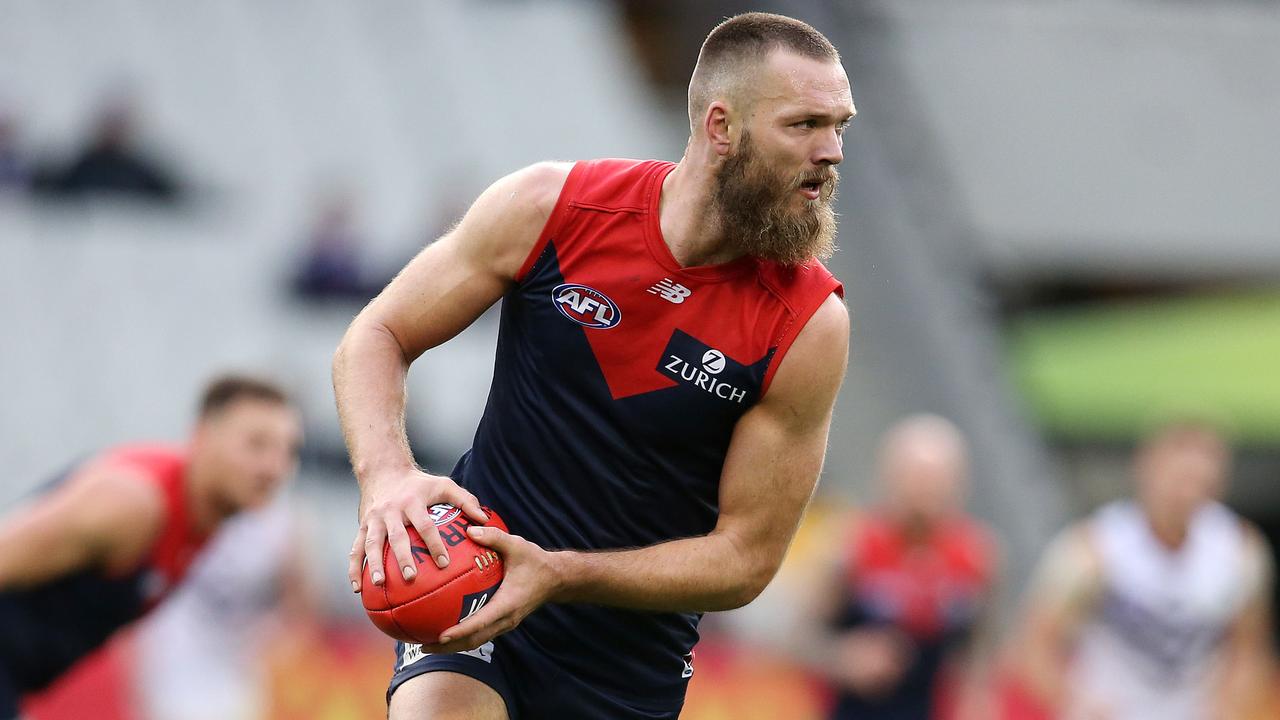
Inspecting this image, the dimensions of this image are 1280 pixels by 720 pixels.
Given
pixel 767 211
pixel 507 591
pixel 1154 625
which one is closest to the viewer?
pixel 507 591

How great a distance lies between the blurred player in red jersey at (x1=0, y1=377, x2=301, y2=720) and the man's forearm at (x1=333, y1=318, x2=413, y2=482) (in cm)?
235

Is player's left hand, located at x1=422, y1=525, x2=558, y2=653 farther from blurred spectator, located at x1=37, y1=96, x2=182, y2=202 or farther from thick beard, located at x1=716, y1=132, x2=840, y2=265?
blurred spectator, located at x1=37, y1=96, x2=182, y2=202

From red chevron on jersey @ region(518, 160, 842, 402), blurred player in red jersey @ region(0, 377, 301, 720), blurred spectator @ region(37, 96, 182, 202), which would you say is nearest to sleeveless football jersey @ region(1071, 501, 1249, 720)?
blurred player in red jersey @ region(0, 377, 301, 720)

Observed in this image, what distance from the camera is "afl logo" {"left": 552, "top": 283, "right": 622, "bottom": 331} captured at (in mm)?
4590

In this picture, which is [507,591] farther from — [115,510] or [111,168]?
[111,168]

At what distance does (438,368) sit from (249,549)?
4.83 meters

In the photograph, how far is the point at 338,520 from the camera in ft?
46.5

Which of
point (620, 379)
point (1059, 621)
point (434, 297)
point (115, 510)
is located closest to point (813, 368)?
point (620, 379)

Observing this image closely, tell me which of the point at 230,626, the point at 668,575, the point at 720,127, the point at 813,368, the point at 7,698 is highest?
the point at 720,127

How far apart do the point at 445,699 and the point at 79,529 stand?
2552 millimetres

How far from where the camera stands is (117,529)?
6480 millimetres

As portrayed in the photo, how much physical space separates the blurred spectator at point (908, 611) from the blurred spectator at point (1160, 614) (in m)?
0.42

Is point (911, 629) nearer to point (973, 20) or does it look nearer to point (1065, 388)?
point (1065, 388)

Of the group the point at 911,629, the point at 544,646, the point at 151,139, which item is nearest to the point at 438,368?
the point at 151,139
